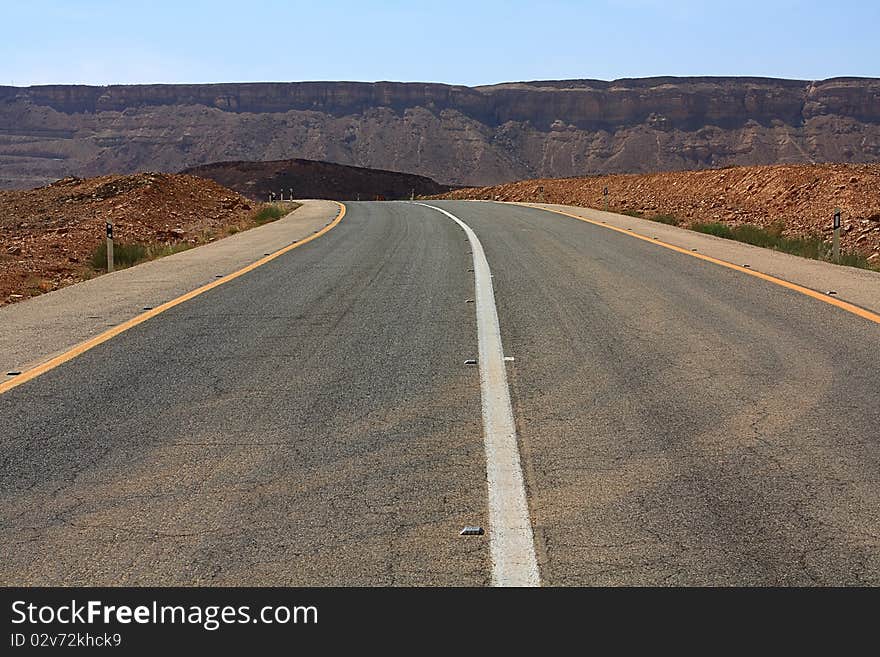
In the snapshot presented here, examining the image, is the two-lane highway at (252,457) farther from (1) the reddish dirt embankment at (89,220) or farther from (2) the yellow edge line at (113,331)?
(1) the reddish dirt embankment at (89,220)

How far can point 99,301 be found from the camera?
12125mm

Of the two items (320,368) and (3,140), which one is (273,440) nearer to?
(320,368)

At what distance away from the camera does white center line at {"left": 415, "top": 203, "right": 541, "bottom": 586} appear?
405cm

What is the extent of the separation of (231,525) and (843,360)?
17.6 feet

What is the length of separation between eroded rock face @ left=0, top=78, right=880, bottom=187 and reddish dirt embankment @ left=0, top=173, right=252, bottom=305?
105227 millimetres

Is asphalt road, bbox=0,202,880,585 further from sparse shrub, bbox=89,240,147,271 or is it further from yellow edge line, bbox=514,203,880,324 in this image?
sparse shrub, bbox=89,240,147,271

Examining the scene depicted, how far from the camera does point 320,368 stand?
7.80 m

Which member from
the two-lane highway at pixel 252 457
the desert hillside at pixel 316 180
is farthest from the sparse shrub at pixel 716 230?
the desert hillside at pixel 316 180

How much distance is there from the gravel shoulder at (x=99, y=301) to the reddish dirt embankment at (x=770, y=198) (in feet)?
41.3

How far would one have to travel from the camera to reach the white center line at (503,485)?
13.3ft

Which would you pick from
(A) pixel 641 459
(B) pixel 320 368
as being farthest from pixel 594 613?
(B) pixel 320 368

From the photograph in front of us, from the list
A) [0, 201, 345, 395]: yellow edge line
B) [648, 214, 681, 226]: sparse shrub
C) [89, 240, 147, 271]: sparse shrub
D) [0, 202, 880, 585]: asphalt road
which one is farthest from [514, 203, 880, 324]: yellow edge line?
[89, 240, 147, 271]: sparse shrub

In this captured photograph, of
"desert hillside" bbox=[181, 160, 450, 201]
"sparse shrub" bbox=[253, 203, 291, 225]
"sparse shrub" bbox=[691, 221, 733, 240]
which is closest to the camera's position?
"sparse shrub" bbox=[691, 221, 733, 240]

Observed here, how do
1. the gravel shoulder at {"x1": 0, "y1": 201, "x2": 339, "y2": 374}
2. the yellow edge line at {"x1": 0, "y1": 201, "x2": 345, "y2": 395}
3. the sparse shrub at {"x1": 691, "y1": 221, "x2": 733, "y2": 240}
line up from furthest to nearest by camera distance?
the sparse shrub at {"x1": 691, "y1": 221, "x2": 733, "y2": 240}
the gravel shoulder at {"x1": 0, "y1": 201, "x2": 339, "y2": 374}
the yellow edge line at {"x1": 0, "y1": 201, "x2": 345, "y2": 395}
